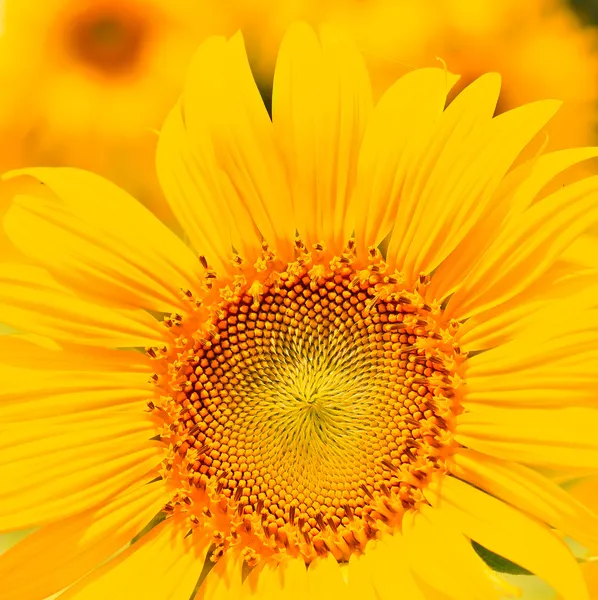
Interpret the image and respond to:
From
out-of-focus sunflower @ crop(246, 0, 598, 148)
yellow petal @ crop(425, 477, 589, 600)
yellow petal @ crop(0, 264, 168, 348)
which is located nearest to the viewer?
yellow petal @ crop(425, 477, 589, 600)

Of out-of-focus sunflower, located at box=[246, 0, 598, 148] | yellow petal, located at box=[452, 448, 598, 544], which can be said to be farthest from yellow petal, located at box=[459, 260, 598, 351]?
out-of-focus sunflower, located at box=[246, 0, 598, 148]

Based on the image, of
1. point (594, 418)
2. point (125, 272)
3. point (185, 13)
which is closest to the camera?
point (594, 418)

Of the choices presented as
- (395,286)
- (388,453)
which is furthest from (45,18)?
(388,453)

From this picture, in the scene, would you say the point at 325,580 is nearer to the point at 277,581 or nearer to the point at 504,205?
the point at 277,581

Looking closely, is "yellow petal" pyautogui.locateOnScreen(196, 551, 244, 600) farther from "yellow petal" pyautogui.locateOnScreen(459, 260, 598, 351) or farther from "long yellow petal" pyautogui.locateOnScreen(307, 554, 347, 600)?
"yellow petal" pyautogui.locateOnScreen(459, 260, 598, 351)

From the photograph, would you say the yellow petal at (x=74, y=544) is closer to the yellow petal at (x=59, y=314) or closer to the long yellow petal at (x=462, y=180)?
the yellow petal at (x=59, y=314)

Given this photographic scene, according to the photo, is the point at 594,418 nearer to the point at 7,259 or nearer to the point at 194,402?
the point at 194,402

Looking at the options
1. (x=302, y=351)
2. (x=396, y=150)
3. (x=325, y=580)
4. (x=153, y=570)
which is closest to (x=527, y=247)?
(x=396, y=150)
